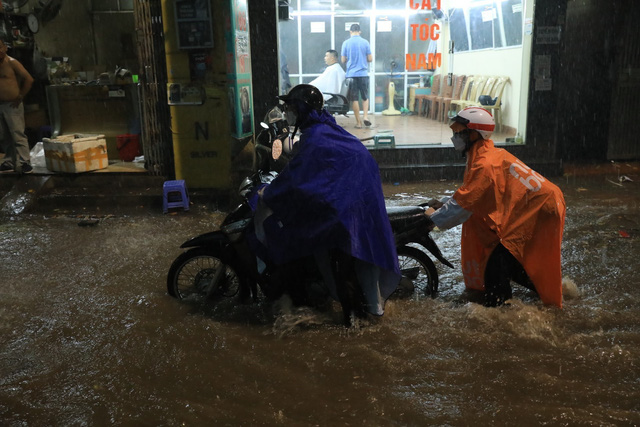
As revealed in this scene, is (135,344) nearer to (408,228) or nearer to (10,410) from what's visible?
(10,410)

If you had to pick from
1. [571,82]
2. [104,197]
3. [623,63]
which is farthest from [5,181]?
[623,63]

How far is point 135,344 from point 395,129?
26.3 feet

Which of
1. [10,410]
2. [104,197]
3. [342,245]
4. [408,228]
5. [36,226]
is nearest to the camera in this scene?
[10,410]

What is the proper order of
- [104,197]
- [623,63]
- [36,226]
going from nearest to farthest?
[36,226]
[104,197]
[623,63]

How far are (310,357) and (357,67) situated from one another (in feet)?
29.6

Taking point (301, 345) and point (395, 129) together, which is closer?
point (301, 345)

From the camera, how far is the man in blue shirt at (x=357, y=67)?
→ 11.8 meters

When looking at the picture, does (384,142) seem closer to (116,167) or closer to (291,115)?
(116,167)

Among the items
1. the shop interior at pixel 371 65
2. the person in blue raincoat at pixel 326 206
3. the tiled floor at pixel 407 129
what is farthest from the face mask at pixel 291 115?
the tiled floor at pixel 407 129

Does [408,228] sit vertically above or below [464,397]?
above

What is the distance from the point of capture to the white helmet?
169 inches

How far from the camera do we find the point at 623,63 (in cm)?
1081

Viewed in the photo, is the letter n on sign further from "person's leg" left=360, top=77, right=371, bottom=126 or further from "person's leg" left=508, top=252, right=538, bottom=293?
"person's leg" left=508, top=252, right=538, bottom=293

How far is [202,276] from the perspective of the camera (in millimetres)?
4953
